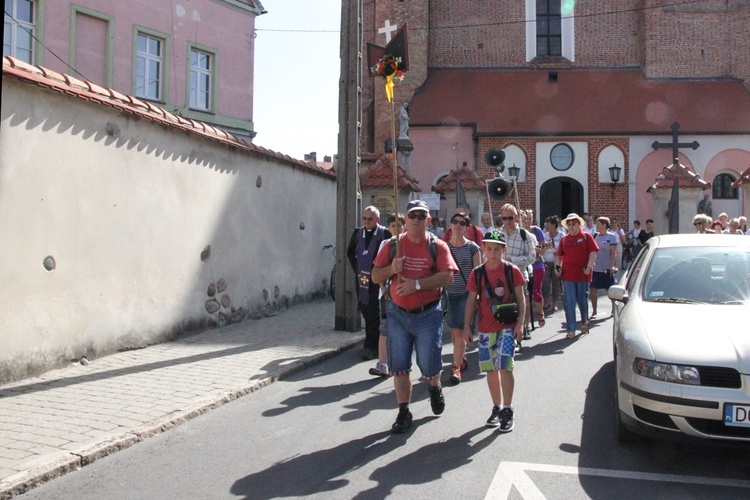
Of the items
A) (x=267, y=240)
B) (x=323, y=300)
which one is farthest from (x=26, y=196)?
(x=323, y=300)

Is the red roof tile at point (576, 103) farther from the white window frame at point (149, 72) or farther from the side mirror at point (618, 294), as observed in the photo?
the side mirror at point (618, 294)

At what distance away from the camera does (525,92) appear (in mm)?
32812

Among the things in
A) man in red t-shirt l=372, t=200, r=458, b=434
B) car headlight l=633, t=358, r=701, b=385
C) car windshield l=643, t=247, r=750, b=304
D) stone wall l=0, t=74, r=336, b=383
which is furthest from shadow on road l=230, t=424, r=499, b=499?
stone wall l=0, t=74, r=336, b=383

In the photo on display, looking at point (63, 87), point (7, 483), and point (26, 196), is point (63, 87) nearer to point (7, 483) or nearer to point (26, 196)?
point (26, 196)

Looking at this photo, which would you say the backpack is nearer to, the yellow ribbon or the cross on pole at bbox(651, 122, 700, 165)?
the yellow ribbon

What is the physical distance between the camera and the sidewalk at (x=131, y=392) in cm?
493

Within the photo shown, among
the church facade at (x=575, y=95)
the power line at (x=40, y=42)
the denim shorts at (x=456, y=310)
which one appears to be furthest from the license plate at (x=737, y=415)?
the church facade at (x=575, y=95)

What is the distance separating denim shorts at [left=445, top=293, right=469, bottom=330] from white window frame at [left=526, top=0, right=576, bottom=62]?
28479 mm

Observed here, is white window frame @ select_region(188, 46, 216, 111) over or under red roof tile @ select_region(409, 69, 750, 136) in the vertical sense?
under

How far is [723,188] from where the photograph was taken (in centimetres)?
3072

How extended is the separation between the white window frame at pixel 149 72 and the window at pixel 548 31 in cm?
2061

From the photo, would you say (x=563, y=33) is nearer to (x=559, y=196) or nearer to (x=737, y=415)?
(x=559, y=196)

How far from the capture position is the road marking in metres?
4.35

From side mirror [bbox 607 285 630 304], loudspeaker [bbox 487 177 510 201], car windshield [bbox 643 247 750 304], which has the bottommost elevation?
side mirror [bbox 607 285 630 304]
